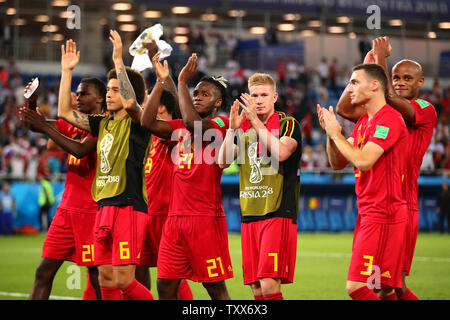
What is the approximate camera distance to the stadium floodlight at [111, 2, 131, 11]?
3558 centimetres

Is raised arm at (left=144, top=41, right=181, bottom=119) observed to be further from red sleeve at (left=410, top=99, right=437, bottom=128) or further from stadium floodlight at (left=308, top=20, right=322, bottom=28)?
stadium floodlight at (left=308, top=20, right=322, bottom=28)

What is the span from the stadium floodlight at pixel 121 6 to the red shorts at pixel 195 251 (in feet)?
96.4

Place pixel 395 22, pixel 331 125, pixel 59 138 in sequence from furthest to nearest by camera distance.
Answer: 1. pixel 395 22
2. pixel 59 138
3. pixel 331 125

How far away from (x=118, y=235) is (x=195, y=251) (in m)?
0.78

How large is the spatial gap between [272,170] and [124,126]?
1679mm

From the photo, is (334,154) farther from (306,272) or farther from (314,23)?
(314,23)

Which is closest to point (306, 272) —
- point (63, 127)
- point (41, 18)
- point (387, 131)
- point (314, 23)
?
point (63, 127)

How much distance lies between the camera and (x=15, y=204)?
72.4 ft

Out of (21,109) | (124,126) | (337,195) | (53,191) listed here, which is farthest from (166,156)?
(337,195)

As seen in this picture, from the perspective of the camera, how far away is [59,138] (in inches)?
306

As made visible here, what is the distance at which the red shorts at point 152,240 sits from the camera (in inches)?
324

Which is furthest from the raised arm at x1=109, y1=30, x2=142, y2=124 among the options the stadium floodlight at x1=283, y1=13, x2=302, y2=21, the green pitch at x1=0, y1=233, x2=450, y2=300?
the stadium floodlight at x1=283, y1=13, x2=302, y2=21

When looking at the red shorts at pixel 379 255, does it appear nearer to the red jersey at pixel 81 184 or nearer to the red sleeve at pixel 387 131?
the red sleeve at pixel 387 131
